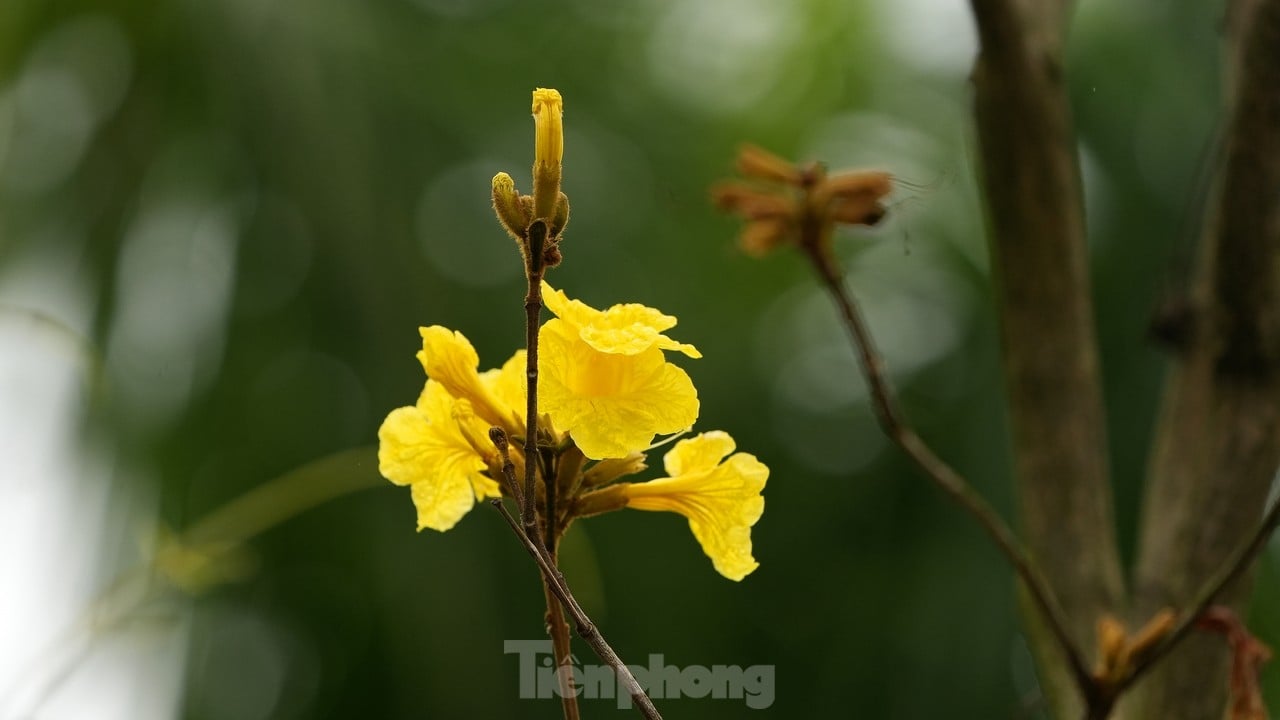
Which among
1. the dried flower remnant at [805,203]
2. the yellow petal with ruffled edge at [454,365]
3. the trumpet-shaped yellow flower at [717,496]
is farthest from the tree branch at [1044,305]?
the yellow petal with ruffled edge at [454,365]

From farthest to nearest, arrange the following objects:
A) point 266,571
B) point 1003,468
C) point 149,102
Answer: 1. point 1003,468
2. point 266,571
3. point 149,102

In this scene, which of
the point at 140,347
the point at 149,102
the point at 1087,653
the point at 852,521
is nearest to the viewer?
the point at 1087,653

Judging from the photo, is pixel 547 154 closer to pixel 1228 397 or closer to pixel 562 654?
pixel 562 654

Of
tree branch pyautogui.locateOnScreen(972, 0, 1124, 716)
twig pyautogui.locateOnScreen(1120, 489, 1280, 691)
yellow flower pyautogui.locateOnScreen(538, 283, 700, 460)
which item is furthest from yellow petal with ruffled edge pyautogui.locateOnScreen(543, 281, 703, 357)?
tree branch pyautogui.locateOnScreen(972, 0, 1124, 716)

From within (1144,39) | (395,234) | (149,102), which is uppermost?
(1144,39)

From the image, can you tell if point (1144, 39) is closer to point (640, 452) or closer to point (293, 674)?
point (293, 674)

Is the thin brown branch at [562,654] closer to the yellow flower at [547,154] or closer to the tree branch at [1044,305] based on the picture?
the yellow flower at [547,154]

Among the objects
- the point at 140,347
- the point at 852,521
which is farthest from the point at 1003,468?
the point at 140,347
